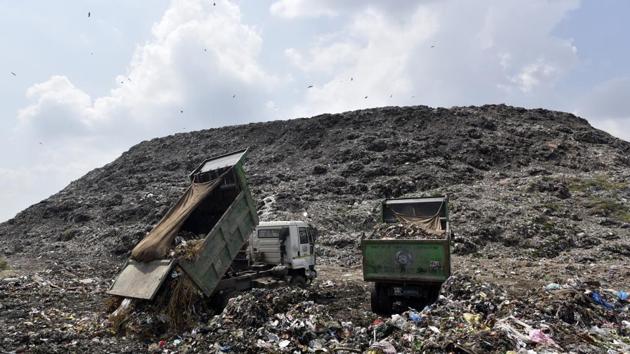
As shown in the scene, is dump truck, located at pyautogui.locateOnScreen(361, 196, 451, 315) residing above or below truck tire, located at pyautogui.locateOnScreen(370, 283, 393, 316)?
above

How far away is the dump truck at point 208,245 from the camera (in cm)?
811

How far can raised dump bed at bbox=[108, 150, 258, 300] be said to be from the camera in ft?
26.5

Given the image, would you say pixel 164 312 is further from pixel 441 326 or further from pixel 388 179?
pixel 388 179

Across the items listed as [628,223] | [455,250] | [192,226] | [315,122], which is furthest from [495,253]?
[315,122]

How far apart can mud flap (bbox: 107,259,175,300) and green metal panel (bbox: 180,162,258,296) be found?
37 centimetres

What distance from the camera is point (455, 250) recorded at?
56.4ft

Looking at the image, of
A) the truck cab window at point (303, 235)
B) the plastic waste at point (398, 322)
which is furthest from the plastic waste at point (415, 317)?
the truck cab window at point (303, 235)

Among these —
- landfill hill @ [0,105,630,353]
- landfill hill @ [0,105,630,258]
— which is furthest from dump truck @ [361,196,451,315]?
landfill hill @ [0,105,630,258]

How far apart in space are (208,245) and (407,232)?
12.9 ft

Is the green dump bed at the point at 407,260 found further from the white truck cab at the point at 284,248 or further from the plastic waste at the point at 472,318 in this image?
the white truck cab at the point at 284,248

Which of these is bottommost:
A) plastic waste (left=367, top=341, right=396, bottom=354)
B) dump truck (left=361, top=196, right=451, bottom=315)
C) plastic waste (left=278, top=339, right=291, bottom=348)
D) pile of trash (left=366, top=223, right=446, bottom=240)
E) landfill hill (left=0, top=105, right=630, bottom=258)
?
plastic waste (left=278, top=339, right=291, bottom=348)

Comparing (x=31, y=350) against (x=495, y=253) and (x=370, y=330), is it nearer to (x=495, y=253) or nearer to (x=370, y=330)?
(x=370, y=330)

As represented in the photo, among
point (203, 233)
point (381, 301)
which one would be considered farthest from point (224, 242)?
point (381, 301)

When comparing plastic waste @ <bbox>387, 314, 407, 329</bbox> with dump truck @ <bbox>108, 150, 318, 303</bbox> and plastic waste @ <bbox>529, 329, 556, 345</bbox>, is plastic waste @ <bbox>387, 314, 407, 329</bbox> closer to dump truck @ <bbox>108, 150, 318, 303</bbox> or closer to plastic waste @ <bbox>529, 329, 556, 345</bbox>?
plastic waste @ <bbox>529, 329, 556, 345</bbox>
